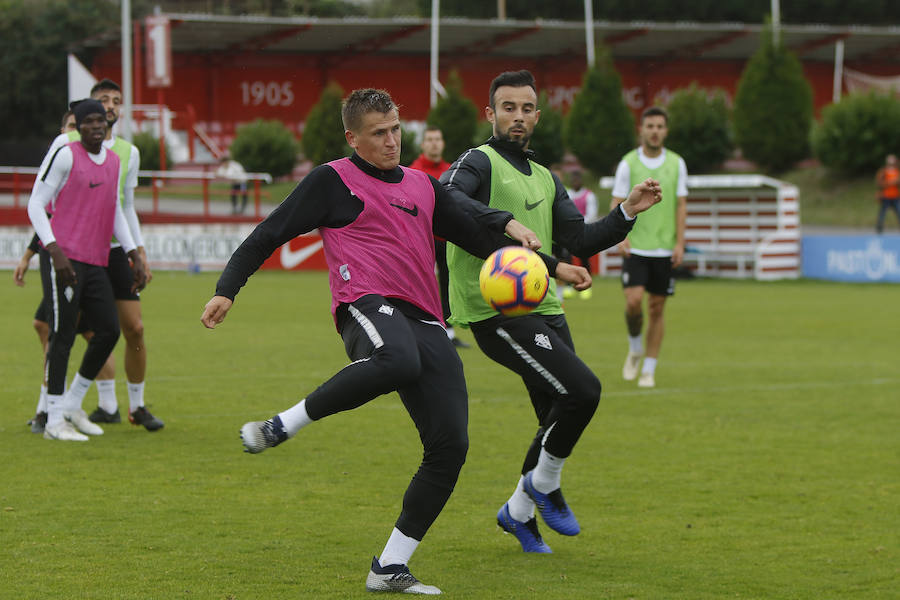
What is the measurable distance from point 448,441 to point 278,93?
53.4 metres

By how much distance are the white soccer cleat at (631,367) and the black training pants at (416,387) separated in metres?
7.55

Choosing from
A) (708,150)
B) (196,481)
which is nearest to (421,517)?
(196,481)

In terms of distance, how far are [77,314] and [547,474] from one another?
3900 millimetres

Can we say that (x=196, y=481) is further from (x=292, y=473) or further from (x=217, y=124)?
(x=217, y=124)

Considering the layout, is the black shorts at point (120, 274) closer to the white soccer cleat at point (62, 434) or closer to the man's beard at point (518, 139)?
the white soccer cleat at point (62, 434)

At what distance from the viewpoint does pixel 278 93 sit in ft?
187

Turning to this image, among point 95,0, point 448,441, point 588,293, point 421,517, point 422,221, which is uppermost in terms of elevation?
point 95,0

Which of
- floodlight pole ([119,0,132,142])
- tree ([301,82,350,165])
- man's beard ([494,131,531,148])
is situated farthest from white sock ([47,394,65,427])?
tree ([301,82,350,165])

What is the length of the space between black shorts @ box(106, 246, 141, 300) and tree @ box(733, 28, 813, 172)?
1504 inches

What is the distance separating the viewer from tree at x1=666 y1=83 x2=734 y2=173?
148ft

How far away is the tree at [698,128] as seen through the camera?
4497cm

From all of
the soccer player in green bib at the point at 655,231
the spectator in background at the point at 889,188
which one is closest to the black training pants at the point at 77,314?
the soccer player in green bib at the point at 655,231

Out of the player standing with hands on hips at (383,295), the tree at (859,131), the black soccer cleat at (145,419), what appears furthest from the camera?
the tree at (859,131)

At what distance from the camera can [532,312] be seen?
6.19 m
